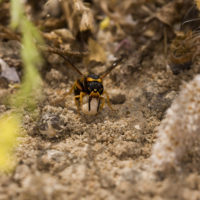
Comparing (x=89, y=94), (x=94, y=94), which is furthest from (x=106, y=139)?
(x=89, y=94)

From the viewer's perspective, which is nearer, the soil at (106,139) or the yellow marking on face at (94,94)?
the soil at (106,139)

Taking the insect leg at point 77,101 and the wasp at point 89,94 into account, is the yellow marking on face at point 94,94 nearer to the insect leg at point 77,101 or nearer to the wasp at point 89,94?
the wasp at point 89,94

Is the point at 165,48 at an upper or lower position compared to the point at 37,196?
upper

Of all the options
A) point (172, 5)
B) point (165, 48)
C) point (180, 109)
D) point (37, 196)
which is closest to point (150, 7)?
point (172, 5)

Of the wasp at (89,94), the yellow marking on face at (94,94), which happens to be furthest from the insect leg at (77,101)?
the yellow marking on face at (94,94)

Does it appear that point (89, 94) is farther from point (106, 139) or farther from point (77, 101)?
point (106, 139)

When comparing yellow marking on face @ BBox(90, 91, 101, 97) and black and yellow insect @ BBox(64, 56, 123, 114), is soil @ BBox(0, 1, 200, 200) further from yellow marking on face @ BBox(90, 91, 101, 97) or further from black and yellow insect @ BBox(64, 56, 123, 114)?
yellow marking on face @ BBox(90, 91, 101, 97)

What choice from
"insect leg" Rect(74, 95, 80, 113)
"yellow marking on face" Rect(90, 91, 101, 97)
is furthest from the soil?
"yellow marking on face" Rect(90, 91, 101, 97)

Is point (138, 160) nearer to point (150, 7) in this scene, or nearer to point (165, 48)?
point (165, 48)

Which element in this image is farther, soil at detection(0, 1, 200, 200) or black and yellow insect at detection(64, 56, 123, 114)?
black and yellow insect at detection(64, 56, 123, 114)
